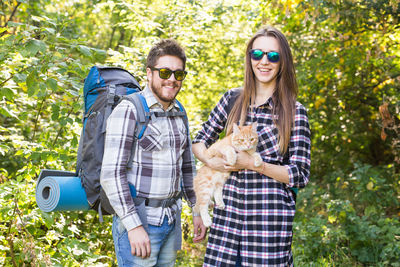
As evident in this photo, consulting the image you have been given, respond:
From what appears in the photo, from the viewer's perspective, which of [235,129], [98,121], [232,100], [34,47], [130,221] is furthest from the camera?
[34,47]

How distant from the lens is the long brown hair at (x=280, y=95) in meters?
2.34

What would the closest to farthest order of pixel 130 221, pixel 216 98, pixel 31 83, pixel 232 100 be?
pixel 130 221 < pixel 232 100 < pixel 31 83 < pixel 216 98

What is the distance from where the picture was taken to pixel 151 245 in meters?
2.24

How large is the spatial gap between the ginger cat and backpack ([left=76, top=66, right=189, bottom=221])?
37cm

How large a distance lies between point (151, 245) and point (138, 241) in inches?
5.1

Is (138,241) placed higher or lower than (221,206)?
lower

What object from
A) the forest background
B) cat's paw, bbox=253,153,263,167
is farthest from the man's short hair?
the forest background

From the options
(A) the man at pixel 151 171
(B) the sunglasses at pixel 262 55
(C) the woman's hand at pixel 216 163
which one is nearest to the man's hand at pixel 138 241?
(A) the man at pixel 151 171

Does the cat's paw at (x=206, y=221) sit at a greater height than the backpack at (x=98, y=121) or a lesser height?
lesser

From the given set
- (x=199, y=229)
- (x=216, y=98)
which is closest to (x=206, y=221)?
(x=199, y=229)

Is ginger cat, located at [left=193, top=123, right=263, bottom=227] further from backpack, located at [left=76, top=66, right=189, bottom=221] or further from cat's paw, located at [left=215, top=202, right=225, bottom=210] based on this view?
backpack, located at [left=76, top=66, right=189, bottom=221]

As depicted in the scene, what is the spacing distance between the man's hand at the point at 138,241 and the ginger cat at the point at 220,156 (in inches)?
20.4

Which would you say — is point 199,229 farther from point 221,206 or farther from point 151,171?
point 151,171

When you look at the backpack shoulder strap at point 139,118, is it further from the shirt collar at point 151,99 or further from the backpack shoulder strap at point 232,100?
the backpack shoulder strap at point 232,100
